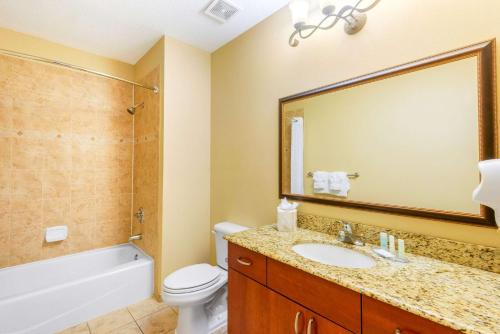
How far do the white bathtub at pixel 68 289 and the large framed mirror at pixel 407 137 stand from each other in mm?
1773

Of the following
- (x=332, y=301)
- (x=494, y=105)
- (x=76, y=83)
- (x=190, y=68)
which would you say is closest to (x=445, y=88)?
(x=494, y=105)

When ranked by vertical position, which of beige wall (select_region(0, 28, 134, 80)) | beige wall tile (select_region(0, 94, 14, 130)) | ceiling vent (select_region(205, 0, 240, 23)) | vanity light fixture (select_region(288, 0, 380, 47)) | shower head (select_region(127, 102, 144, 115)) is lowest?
beige wall tile (select_region(0, 94, 14, 130))

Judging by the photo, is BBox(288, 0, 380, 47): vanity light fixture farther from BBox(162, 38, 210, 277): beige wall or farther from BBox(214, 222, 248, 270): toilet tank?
BBox(214, 222, 248, 270): toilet tank

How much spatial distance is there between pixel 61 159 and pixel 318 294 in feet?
8.76

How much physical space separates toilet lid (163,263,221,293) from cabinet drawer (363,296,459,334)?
1.12m

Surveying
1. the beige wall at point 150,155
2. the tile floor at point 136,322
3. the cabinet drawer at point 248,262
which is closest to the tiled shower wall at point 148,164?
the beige wall at point 150,155

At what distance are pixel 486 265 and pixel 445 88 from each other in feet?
2.50

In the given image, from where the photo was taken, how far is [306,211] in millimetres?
1527

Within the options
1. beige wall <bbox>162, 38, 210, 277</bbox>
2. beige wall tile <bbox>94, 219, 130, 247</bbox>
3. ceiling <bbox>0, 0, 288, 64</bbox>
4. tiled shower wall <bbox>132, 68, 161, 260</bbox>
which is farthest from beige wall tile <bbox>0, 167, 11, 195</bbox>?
beige wall <bbox>162, 38, 210, 277</bbox>

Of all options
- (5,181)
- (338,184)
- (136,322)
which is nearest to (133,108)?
(5,181)

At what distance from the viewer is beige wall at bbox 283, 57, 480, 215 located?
3.16 ft

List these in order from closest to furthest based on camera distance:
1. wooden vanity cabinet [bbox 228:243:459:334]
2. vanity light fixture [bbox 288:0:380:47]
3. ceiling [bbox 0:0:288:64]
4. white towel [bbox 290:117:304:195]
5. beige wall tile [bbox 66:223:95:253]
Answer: wooden vanity cabinet [bbox 228:243:459:334] → vanity light fixture [bbox 288:0:380:47] → white towel [bbox 290:117:304:195] → ceiling [bbox 0:0:288:64] → beige wall tile [bbox 66:223:95:253]

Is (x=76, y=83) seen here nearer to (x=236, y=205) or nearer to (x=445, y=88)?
(x=236, y=205)

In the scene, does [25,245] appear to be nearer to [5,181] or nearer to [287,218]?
[5,181]
